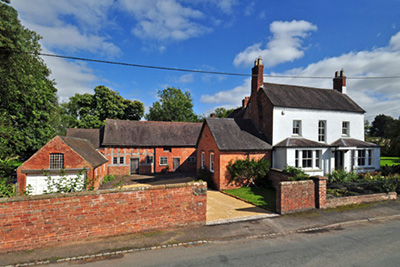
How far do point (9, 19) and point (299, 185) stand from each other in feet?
67.9

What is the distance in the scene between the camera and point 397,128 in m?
31.7

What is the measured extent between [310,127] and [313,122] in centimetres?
60

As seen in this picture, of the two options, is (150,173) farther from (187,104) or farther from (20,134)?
(187,104)

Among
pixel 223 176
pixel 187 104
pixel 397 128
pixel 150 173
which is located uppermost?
pixel 187 104

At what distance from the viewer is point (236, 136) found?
17.6m

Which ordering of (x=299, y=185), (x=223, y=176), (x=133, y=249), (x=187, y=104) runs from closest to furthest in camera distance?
(x=133, y=249) → (x=299, y=185) → (x=223, y=176) → (x=187, y=104)

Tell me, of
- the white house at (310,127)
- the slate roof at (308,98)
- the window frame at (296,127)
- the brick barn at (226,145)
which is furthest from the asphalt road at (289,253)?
the slate roof at (308,98)

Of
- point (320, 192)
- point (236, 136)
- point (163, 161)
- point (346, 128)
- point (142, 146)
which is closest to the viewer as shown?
point (320, 192)

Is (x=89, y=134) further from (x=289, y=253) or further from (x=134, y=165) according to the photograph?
(x=289, y=253)

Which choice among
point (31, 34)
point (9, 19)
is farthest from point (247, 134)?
point (31, 34)

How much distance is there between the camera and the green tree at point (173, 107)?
151ft

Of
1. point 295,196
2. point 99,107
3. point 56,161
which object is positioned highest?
point 99,107

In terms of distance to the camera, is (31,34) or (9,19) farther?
(31,34)

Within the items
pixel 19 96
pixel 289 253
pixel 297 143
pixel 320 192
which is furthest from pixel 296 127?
pixel 19 96
